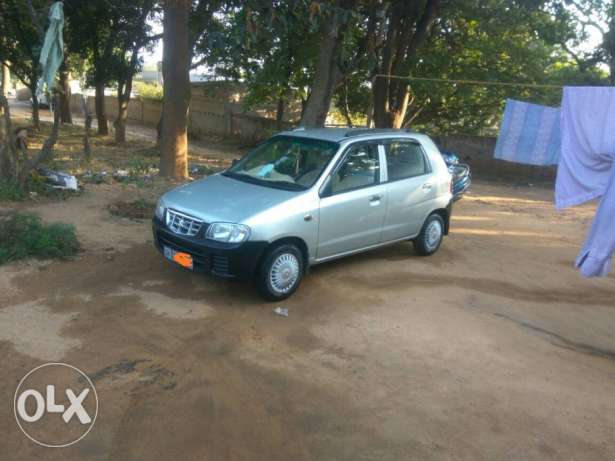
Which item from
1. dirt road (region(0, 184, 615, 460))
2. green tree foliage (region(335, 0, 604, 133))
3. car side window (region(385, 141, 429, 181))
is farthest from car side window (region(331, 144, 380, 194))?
green tree foliage (region(335, 0, 604, 133))

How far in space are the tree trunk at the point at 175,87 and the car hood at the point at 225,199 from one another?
203 inches

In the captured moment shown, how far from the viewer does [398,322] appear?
224 inches

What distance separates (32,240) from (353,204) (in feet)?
12.2

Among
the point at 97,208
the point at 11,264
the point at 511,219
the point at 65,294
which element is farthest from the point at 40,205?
the point at 511,219

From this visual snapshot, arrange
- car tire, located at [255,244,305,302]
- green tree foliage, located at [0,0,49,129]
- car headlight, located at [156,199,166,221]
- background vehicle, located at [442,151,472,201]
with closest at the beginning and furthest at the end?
1. car tire, located at [255,244,305,302]
2. car headlight, located at [156,199,166,221]
3. background vehicle, located at [442,151,472,201]
4. green tree foliage, located at [0,0,49,129]

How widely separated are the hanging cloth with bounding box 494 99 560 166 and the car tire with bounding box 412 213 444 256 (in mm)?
1682

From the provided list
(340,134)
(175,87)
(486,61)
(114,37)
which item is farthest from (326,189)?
(114,37)

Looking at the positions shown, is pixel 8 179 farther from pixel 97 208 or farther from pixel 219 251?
pixel 219 251

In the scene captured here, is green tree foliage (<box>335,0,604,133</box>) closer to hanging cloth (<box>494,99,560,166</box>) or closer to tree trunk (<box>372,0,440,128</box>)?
tree trunk (<box>372,0,440,128</box>)

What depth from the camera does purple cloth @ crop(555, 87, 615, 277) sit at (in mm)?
5164

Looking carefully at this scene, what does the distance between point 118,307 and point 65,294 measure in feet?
2.06

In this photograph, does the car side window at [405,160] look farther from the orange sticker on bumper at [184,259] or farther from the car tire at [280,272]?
the orange sticker on bumper at [184,259]

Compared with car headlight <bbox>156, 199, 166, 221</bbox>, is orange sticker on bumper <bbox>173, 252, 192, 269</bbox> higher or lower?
lower

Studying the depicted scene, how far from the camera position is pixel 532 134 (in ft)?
27.5
